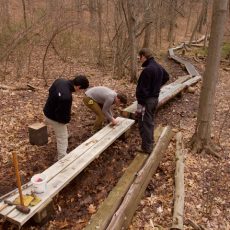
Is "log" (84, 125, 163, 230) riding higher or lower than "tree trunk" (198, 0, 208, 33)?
lower

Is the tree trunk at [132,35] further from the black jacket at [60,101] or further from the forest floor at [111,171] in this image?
the black jacket at [60,101]

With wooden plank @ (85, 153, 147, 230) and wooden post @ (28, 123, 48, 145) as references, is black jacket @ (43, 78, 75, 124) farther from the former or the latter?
wooden plank @ (85, 153, 147, 230)

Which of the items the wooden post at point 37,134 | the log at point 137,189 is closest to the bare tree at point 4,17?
the wooden post at point 37,134

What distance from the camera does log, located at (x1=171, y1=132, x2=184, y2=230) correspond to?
402 centimetres

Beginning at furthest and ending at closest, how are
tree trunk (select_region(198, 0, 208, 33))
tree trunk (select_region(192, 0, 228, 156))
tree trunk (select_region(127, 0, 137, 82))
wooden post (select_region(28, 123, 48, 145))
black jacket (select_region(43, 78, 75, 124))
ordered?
tree trunk (select_region(198, 0, 208, 33)) < tree trunk (select_region(127, 0, 137, 82)) < wooden post (select_region(28, 123, 48, 145)) < tree trunk (select_region(192, 0, 228, 156)) < black jacket (select_region(43, 78, 75, 124))

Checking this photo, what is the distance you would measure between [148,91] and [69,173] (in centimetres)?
204

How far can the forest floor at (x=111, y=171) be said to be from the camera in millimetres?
4344

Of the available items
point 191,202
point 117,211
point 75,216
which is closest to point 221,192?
point 191,202

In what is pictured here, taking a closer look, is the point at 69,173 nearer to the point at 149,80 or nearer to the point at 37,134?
the point at 37,134

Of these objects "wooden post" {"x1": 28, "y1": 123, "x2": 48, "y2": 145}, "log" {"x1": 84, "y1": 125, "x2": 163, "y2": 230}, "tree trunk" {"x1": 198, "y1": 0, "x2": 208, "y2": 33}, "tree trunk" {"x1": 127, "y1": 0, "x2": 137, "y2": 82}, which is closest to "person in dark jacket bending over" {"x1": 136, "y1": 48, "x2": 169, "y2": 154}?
"log" {"x1": 84, "y1": 125, "x2": 163, "y2": 230}

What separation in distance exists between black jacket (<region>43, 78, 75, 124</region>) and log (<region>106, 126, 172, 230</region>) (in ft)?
5.23

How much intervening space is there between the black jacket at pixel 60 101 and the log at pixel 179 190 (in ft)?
7.09

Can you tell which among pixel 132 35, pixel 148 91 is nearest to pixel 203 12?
pixel 132 35

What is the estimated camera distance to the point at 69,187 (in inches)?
191
